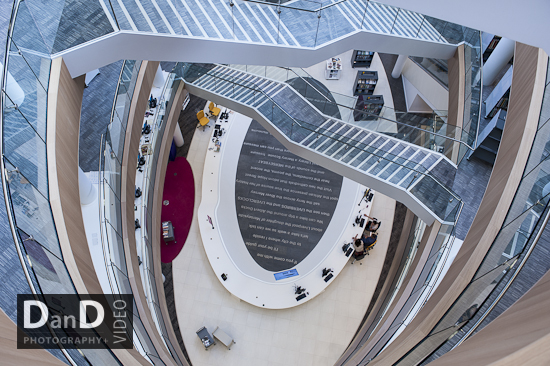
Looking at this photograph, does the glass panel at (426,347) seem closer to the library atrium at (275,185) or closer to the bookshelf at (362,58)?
the library atrium at (275,185)

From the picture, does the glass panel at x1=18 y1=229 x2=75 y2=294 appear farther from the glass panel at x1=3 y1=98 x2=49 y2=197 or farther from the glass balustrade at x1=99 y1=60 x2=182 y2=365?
the glass balustrade at x1=99 y1=60 x2=182 y2=365

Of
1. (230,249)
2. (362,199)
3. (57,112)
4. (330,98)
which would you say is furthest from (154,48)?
(362,199)

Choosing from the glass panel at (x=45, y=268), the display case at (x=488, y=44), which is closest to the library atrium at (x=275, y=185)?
the glass panel at (x=45, y=268)

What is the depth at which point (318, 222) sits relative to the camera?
15102mm

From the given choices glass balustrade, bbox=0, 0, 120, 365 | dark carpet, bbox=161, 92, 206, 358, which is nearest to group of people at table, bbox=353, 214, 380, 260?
dark carpet, bbox=161, 92, 206, 358

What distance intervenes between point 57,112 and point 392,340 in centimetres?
784

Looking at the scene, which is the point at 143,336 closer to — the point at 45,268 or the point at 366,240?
the point at 45,268

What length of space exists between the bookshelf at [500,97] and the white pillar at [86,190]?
422 inches

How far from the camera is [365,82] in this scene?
17531 millimetres

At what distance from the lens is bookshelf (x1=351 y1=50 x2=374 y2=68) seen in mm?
18234

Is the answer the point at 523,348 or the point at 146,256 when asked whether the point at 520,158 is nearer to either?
the point at 523,348

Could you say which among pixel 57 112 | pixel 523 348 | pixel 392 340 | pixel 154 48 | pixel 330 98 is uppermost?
pixel 330 98

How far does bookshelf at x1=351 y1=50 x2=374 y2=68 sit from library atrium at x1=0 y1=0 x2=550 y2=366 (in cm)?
9

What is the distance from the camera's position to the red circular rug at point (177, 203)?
47.3 feet
